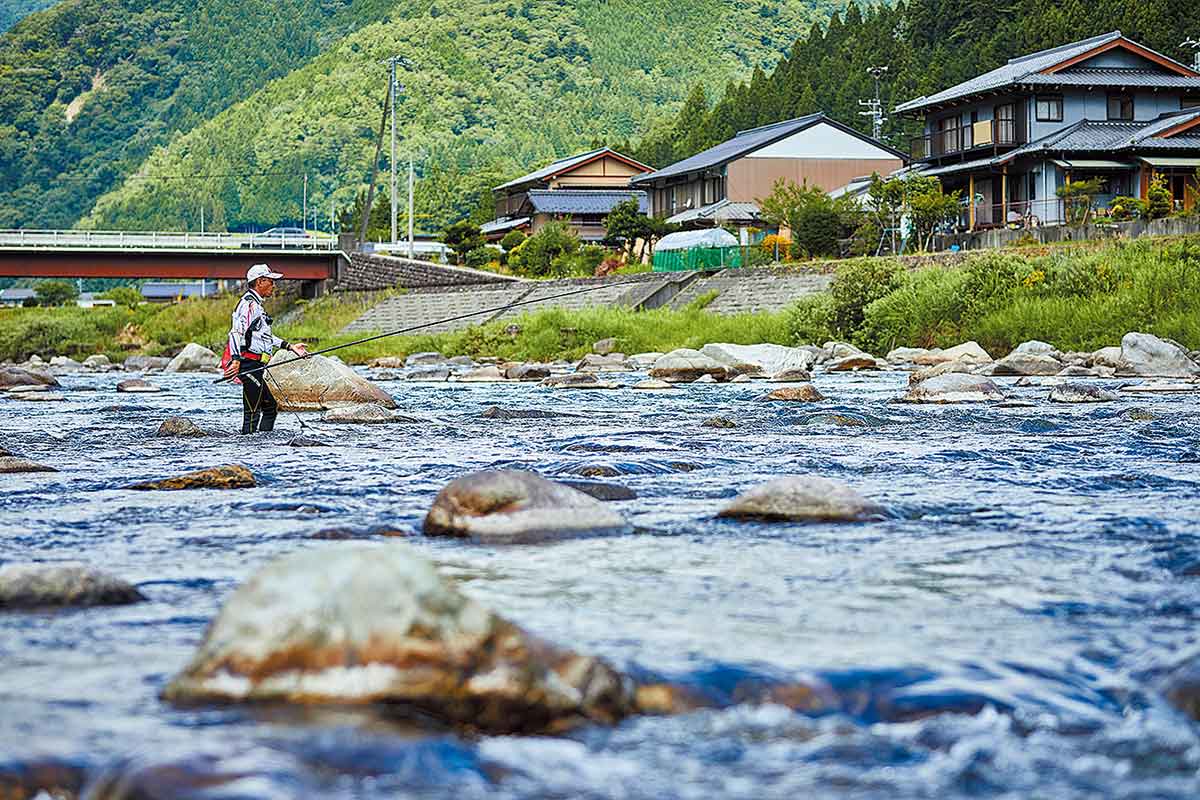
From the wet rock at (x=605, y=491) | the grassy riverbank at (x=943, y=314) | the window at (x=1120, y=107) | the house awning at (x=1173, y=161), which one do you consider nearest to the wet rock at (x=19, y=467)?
the wet rock at (x=605, y=491)

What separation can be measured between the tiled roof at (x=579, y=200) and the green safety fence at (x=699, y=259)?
25155mm

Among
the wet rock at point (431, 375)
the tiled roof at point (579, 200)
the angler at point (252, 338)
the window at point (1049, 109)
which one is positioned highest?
the window at point (1049, 109)

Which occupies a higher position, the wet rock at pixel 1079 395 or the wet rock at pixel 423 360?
the wet rock at pixel 1079 395

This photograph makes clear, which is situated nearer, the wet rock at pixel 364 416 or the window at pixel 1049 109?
the wet rock at pixel 364 416

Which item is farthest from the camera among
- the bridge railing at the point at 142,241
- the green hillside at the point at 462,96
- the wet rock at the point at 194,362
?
the green hillside at the point at 462,96

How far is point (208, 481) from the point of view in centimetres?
798

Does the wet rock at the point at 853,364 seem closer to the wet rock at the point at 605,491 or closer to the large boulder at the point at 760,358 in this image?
the large boulder at the point at 760,358

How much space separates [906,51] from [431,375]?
53538 millimetres

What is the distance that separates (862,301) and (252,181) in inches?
4481

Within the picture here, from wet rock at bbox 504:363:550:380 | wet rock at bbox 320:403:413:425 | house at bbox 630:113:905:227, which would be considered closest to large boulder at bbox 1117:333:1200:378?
wet rock at bbox 504:363:550:380

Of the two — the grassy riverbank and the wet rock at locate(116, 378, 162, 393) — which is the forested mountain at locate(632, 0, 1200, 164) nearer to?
the grassy riverbank

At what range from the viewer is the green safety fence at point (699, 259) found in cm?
4369

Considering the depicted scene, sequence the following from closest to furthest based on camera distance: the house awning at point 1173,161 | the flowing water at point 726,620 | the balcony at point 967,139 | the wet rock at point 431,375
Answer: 1. the flowing water at point 726,620
2. the wet rock at point 431,375
3. the house awning at point 1173,161
4. the balcony at point 967,139

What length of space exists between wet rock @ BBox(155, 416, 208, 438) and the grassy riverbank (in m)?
15.8
